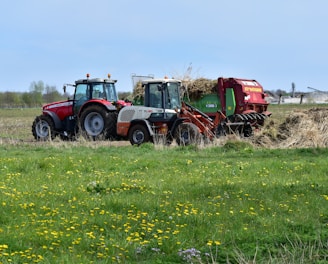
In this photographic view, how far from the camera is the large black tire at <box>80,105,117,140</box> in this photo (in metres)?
23.7

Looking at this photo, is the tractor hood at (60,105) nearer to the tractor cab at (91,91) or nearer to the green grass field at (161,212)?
the tractor cab at (91,91)

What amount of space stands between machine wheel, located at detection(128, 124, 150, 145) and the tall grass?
781 centimetres

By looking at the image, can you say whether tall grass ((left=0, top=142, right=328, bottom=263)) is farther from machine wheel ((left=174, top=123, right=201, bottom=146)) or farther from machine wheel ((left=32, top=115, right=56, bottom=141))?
machine wheel ((left=32, top=115, right=56, bottom=141))

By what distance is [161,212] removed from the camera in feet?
27.8

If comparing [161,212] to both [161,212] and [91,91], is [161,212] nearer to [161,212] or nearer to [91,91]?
[161,212]

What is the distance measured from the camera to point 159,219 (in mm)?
8141

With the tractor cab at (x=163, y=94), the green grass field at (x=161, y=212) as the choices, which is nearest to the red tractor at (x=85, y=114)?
the tractor cab at (x=163, y=94)

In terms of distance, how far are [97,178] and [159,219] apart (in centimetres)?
423

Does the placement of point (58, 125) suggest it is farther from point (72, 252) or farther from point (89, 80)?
point (72, 252)

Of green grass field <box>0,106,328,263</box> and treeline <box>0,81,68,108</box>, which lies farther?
treeline <box>0,81,68,108</box>

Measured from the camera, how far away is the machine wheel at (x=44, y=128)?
83.7 ft

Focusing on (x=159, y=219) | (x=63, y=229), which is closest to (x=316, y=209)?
(x=159, y=219)

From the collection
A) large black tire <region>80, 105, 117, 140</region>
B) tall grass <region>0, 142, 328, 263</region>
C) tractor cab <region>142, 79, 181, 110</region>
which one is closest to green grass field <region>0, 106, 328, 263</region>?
tall grass <region>0, 142, 328, 263</region>

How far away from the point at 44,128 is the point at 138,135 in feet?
19.3
